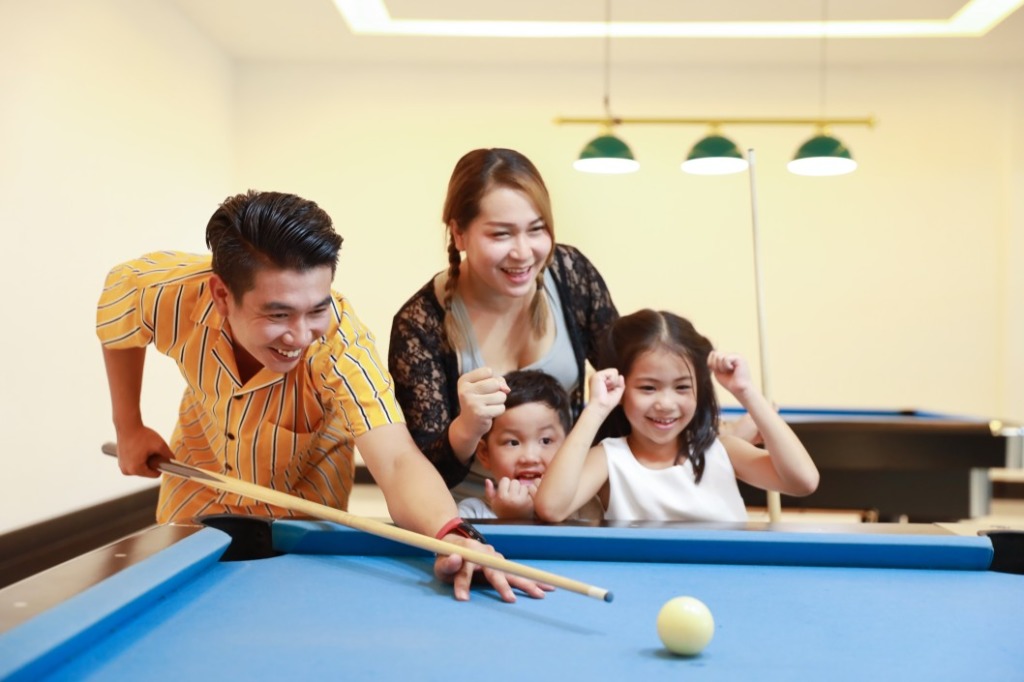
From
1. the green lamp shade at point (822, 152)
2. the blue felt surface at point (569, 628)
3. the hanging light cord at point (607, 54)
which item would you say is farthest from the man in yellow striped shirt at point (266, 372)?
the hanging light cord at point (607, 54)

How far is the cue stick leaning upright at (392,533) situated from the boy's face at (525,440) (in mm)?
657

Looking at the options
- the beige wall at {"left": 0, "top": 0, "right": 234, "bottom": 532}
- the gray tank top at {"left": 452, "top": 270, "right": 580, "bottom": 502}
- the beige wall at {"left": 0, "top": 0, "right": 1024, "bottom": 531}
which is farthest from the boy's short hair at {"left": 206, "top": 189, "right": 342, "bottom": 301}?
the beige wall at {"left": 0, "top": 0, "right": 1024, "bottom": 531}

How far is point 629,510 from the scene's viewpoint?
78.2 inches

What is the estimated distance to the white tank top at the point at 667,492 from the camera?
1979 millimetres

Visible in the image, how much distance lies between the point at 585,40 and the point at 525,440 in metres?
4.39

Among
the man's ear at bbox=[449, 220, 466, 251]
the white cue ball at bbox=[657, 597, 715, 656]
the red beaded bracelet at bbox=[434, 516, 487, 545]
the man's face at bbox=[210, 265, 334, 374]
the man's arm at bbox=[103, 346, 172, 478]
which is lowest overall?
the white cue ball at bbox=[657, 597, 715, 656]

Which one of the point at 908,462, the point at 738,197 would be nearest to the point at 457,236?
the point at 908,462

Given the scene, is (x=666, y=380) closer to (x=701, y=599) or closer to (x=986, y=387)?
(x=701, y=599)

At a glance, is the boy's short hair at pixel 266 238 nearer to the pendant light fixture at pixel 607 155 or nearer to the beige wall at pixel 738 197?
the pendant light fixture at pixel 607 155

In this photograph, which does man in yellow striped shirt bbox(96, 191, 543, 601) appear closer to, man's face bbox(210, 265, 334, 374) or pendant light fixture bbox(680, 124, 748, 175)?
man's face bbox(210, 265, 334, 374)

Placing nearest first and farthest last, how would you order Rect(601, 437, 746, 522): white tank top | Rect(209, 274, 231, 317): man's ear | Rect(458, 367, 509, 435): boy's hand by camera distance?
Rect(209, 274, 231, 317): man's ear
Rect(458, 367, 509, 435): boy's hand
Rect(601, 437, 746, 522): white tank top

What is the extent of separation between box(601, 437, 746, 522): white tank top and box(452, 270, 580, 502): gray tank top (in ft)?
1.02

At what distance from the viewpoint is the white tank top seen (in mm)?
1979

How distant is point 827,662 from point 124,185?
4734 millimetres
